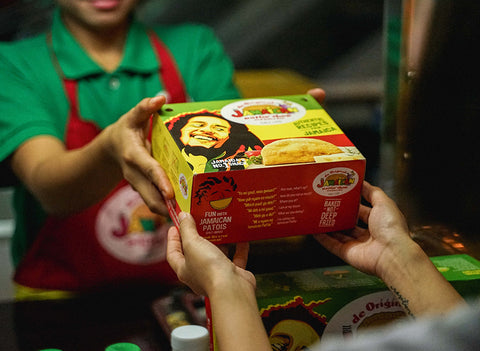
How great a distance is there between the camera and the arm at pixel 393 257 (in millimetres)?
941

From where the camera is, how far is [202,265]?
0.90 m

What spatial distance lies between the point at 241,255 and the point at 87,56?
0.85 m

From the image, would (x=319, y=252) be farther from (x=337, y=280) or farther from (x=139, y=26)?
(x=139, y=26)

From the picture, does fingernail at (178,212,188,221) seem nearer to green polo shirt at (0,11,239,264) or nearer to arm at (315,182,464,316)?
arm at (315,182,464,316)

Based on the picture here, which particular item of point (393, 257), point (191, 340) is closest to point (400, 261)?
point (393, 257)

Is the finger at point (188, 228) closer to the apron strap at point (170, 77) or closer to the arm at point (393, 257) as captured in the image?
the arm at point (393, 257)

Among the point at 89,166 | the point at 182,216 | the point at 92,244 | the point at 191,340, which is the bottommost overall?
the point at 92,244

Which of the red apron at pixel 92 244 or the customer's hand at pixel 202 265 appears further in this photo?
the red apron at pixel 92 244

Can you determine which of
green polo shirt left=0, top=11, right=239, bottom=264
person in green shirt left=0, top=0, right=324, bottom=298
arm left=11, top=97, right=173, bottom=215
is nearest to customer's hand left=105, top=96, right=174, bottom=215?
arm left=11, top=97, right=173, bottom=215

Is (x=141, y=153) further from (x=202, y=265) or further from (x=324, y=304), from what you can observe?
(x=324, y=304)

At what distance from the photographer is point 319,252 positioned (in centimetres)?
133

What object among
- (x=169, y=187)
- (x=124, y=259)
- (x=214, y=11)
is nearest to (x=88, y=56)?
(x=124, y=259)

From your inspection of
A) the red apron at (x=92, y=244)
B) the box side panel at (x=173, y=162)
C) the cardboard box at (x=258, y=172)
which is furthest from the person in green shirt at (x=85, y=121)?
the cardboard box at (x=258, y=172)

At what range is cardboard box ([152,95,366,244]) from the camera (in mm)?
922
